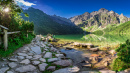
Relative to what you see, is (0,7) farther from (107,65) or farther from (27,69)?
(107,65)

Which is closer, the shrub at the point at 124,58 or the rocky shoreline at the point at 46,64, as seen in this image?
the shrub at the point at 124,58

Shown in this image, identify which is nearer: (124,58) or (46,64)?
(124,58)

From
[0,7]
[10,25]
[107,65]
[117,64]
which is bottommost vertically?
[107,65]

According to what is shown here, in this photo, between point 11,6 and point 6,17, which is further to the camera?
point 6,17

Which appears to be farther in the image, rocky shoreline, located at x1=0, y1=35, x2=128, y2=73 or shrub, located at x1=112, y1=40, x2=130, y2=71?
rocky shoreline, located at x1=0, y1=35, x2=128, y2=73

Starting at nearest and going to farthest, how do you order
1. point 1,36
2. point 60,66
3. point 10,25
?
point 60,66 → point 1,36 → point 10,25

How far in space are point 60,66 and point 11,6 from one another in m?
7.65

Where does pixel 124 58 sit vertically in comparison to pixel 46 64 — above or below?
above

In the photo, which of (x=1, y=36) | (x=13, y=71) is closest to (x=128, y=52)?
(x=13, y=71)

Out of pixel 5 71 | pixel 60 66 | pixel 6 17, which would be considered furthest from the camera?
pixel 6 17

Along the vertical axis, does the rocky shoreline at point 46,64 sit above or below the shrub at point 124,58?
below

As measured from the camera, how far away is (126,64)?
4.52 metres

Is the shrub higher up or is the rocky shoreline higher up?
the shrub

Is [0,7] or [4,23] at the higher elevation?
[0,7]
